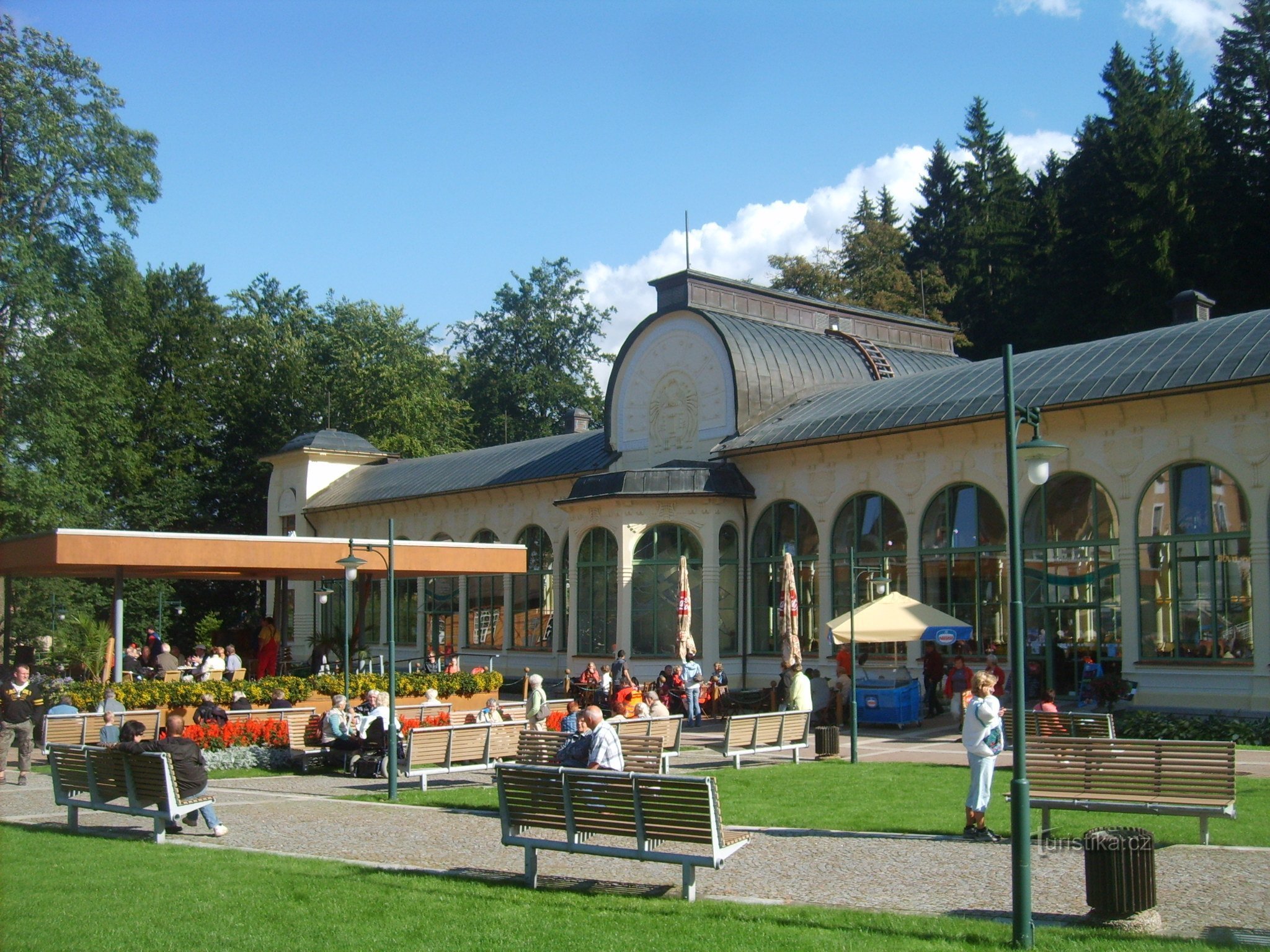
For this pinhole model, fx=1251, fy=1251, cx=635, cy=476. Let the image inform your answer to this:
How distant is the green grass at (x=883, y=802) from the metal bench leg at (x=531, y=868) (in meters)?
3.46

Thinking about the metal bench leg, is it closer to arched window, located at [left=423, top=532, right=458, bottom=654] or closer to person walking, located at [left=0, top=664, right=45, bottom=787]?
person walking, located at [left=0, top=664, right=45, bottom=787]

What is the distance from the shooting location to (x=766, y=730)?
17.9 metres

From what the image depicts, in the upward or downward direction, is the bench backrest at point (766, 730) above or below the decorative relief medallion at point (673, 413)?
below

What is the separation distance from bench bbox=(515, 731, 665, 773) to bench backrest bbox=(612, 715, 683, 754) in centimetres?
193

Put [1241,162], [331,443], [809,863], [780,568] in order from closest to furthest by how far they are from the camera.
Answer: [809,863], [780,568], [1241,162], [331,443]

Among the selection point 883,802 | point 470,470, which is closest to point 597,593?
point 470,470

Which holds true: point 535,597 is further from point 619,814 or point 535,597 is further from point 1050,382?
point 619,814

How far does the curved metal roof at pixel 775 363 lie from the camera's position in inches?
1207

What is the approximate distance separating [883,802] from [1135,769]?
10.7ft

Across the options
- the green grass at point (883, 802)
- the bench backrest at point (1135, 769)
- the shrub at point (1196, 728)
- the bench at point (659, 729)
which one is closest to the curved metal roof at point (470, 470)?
the bench at point (659, 729)

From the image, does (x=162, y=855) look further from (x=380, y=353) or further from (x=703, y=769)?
(x=380, y=353)

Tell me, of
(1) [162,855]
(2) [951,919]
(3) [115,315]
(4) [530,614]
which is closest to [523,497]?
(4) [530,614]

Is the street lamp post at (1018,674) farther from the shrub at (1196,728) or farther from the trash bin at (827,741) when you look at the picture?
the shrub at (1196,728)

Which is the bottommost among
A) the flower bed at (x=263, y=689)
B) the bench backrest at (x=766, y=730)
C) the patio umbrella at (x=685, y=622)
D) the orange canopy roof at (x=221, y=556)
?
the bench backrest at (x=766, y=730)
